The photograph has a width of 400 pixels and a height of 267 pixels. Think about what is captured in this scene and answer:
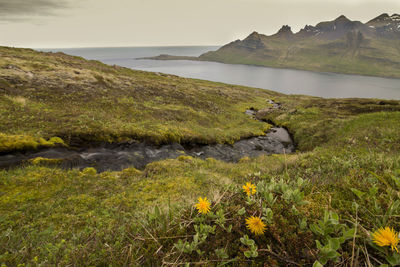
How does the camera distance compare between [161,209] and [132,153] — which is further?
[132,153]

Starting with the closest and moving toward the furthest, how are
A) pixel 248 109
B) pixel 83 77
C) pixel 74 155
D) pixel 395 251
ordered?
1. pixel 395 251
2. pixel 74 155
3. pixel 83 77
4. pixel 248 109

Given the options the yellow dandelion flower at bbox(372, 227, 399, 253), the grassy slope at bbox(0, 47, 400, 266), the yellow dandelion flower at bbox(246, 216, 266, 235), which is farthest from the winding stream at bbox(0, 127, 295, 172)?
the yellow dandelion flower at bbox(372, 227, 399, 253)

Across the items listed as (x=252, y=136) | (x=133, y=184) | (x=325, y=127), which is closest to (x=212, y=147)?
(x=252, y=136)

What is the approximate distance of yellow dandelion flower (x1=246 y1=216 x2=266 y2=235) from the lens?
190 centimetres

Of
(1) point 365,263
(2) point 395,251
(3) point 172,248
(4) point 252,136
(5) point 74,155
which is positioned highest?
(2) point 395,251

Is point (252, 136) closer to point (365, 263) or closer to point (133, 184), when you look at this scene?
point (133, 184)

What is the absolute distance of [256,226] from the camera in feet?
6.37

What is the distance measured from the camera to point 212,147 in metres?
22.6

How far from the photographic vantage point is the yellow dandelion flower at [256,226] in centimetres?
190

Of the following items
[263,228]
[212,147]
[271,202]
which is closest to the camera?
[263,228]

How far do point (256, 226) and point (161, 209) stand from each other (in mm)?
1368

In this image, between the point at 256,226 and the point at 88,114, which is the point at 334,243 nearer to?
the point at 256,226

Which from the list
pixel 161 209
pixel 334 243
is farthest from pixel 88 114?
pixel 334 243

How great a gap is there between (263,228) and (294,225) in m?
0.35
